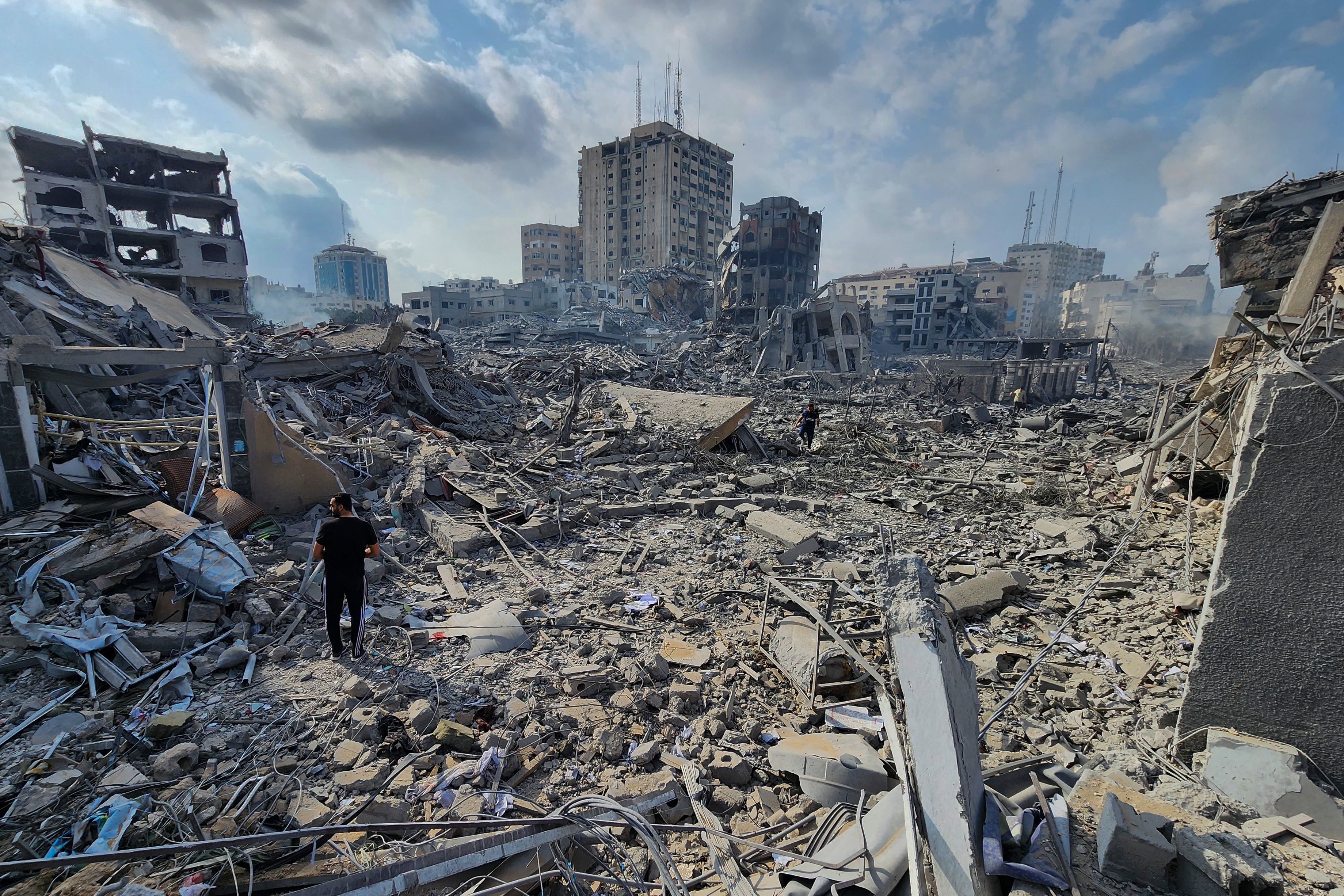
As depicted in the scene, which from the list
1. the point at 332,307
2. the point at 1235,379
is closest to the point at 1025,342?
the point at 1235,379

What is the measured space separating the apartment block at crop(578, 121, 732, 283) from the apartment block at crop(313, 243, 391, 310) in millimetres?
36129

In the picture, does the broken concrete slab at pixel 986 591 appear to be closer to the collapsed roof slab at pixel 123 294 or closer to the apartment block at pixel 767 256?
the collapsed roof slab at pixel 123 294

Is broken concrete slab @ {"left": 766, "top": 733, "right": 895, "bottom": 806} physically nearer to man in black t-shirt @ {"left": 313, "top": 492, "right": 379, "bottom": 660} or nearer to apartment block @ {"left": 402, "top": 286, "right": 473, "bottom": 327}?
man in black t-shirt @ {"left": 313, "top": 492, "right": 379, "bottom": 660}

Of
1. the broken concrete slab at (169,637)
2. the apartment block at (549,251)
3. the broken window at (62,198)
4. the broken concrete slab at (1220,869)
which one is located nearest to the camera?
the broken concrete slab at (1220,869)

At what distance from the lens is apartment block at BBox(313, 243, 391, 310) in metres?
92.9

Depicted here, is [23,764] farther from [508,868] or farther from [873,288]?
[873,288]

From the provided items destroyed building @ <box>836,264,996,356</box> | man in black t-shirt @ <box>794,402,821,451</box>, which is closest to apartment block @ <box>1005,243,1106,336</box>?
destroyed building @ <box>836,264,996,356</box>

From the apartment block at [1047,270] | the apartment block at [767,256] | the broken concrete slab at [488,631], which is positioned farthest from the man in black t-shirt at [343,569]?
the apartment block at [1047,270]

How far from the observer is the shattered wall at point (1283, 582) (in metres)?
2.86

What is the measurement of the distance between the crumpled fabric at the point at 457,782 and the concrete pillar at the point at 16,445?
5724mm

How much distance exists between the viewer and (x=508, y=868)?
2742 mm

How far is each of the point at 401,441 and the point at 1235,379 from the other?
11419 mm

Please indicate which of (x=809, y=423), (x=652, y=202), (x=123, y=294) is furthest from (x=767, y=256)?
(x=123, y=294)

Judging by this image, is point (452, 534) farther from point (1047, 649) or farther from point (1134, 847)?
point (1134, 847)
